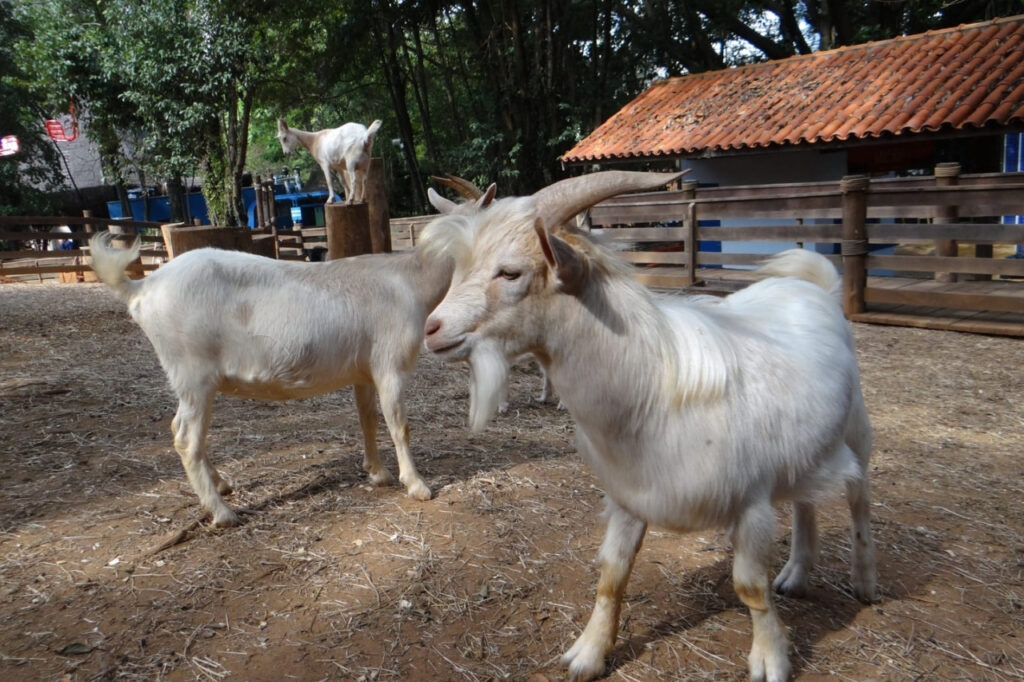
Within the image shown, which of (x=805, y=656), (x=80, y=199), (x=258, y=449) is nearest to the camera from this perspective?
(x=805, y=656)

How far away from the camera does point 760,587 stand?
2.26 meters

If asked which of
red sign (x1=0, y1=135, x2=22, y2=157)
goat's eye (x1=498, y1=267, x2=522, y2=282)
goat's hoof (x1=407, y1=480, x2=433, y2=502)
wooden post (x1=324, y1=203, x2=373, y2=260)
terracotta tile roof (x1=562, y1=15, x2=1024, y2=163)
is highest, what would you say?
red sign (x1=0, y1=135, x2=22, y2=157)

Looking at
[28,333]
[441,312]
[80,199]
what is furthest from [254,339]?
[80,199]

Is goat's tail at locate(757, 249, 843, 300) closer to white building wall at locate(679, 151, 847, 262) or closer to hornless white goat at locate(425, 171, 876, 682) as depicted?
hornless white goat at locate(425, 171, 876, 682)

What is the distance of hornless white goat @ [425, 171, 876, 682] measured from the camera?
2104 millimetres

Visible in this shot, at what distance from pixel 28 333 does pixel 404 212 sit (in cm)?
1430

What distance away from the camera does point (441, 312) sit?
6.98 feet

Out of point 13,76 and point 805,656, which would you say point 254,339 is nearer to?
point 805,656

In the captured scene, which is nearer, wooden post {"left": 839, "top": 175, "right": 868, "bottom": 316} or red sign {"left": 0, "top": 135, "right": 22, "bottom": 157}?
wooden post {"left": 839, "top": 175, "right": 868, "bottom": 316}

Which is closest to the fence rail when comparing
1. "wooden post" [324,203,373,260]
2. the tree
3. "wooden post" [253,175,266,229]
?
"wooden post" [324,203,373,260]

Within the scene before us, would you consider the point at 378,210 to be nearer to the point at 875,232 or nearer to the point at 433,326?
the point at 433,326

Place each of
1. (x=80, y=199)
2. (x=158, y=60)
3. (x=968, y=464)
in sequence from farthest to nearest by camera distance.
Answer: (x=80, y=199) < (x=158, y=60) < (x=968, y=464)

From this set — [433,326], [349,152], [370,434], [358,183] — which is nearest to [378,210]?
[358,183]

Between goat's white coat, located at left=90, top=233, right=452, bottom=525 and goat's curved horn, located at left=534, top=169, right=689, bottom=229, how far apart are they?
5.47ft
